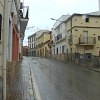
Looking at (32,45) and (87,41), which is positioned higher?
Result: (32,45)

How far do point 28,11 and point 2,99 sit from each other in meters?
15.0

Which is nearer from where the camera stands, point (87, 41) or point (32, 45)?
point (87, 41)

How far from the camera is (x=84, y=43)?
27672 millimetres

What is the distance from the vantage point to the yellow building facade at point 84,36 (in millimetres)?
28000

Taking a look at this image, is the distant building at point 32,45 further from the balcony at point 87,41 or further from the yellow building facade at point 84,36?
the balcony at point 87,41

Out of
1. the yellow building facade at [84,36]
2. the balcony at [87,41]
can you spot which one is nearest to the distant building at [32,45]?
the yellow building facade at [84,36]

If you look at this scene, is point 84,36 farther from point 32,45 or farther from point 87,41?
point 32,45

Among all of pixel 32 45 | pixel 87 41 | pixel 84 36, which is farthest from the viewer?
pixel 32 45

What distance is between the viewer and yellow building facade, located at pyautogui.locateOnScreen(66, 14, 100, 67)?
2800 centimetres

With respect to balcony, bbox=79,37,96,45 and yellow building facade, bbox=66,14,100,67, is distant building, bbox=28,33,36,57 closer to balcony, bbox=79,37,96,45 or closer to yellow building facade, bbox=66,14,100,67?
yellow building facade, bbox=66,14,100,67

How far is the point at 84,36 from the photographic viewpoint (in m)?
28.7

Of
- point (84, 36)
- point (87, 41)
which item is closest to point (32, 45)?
point (84, 36)

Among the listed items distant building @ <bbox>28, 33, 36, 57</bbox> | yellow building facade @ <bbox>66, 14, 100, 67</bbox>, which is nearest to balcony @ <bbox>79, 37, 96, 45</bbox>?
yellow building facade @ <bbox>66, 14, 100, 67</bbox>

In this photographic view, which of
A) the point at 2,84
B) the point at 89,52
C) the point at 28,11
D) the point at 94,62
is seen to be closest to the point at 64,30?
the point at 89,52
